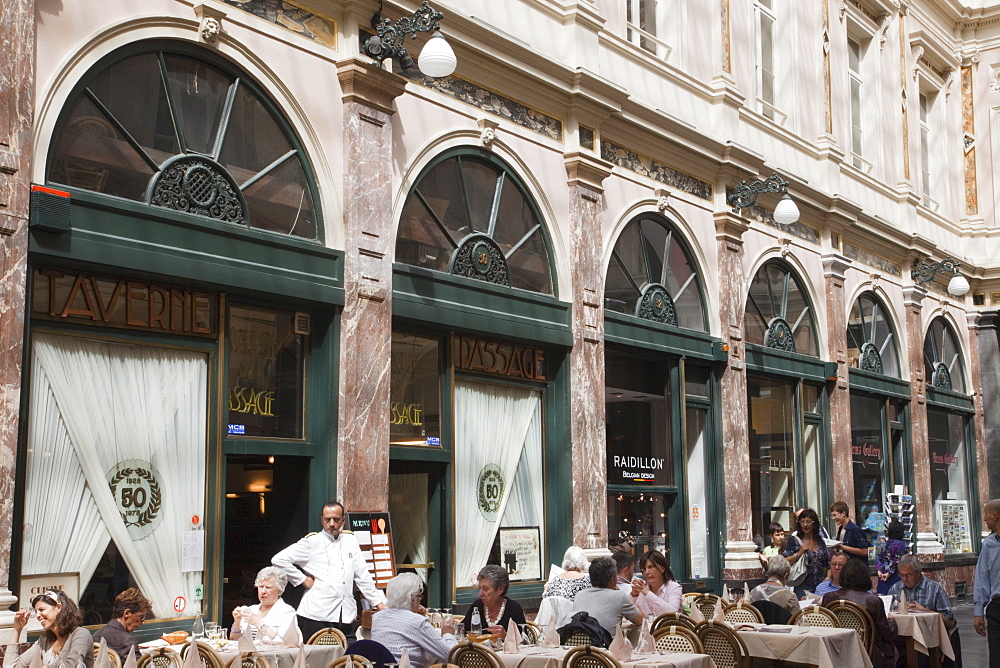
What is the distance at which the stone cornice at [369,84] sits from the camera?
1020 cm

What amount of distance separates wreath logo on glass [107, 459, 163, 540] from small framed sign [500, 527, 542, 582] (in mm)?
4195

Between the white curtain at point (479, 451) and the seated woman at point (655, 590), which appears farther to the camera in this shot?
the white curtain at point (479, 451)

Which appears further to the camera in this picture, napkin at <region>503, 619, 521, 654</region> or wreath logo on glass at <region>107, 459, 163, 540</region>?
wreath logo on glass at <region>107, 459, 163, 540</region>

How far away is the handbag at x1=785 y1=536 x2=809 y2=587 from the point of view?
10969 mm

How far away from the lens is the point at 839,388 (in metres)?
18.5

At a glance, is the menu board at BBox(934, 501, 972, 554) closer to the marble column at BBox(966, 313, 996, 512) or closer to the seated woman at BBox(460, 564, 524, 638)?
the marble column at BBox(966, 313, 996, 512)

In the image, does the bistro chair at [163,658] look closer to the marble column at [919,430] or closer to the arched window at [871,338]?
the arched window at [871,338]

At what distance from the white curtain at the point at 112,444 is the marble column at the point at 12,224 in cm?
36

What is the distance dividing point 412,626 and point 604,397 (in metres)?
6.60

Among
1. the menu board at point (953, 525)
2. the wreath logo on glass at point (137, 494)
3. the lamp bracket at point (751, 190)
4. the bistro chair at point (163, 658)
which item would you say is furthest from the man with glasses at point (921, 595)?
the menu board at point (953, 525)

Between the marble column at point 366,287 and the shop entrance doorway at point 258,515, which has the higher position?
the marble column at point 366,287

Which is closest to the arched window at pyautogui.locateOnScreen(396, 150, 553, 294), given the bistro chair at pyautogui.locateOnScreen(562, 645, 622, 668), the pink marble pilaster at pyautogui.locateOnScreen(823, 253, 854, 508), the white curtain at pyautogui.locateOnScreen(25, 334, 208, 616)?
the white curtain at pyautogui.locateOnScreen(25, 334, 208, 616)

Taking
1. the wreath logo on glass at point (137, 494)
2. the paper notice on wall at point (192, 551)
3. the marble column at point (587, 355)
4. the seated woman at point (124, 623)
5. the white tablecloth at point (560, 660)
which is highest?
the marble column at point (587, 355)

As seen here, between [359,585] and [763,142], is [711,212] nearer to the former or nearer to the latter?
[763,142]
